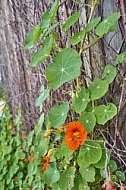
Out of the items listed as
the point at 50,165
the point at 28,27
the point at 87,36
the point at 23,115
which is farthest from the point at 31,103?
the point at 87,36

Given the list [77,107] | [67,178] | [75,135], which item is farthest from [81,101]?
[67,178]

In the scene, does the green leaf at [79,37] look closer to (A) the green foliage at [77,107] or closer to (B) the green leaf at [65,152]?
(A) the green foliage at [77,107]

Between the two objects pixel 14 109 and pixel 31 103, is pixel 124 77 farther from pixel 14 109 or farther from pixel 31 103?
pixel 14 109

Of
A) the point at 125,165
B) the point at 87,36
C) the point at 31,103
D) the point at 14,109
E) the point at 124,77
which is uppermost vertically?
the point at 14,109

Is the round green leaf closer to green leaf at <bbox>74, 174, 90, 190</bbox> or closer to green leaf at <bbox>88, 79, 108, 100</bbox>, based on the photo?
green leaf at <bbox>88, 79, 108, 100</bbox>

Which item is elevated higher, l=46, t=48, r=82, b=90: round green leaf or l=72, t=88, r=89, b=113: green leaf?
l=46, t=48, r=82, b=90: round green leaf

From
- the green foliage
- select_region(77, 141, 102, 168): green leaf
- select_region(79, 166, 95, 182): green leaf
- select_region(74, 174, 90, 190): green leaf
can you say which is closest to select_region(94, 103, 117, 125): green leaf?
the green foliage

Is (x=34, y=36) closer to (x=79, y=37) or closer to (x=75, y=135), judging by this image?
(x=79, y=37)
